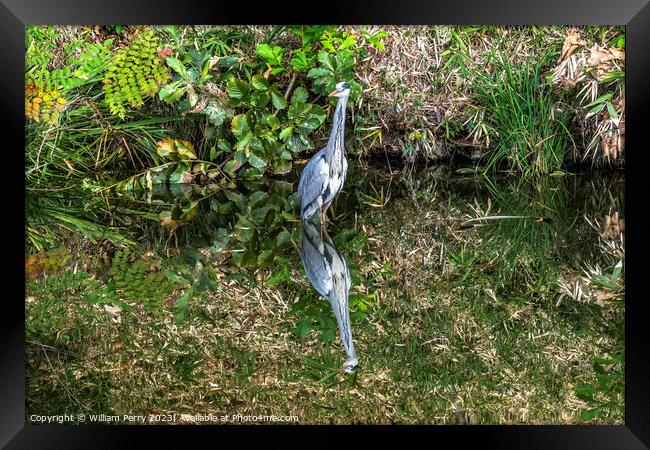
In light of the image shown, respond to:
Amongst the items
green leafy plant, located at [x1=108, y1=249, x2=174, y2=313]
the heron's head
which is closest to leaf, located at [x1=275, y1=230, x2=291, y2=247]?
green leafy plant, located at [x1=108, y1=249, x2=174, y2=313]

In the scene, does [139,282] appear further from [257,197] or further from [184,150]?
[184,150]

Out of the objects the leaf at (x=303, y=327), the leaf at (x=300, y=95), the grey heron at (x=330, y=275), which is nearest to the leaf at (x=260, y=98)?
the leaf at (x=300, y=95)

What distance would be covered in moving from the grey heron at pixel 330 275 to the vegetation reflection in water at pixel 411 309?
0.11 feet

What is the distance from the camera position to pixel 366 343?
2.22m

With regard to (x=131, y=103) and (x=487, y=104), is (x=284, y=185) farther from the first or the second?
(x=487, y=104)

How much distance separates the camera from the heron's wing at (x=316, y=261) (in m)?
2.62

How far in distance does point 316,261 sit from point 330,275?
0.52 feet

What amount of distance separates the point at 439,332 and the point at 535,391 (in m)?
0.42

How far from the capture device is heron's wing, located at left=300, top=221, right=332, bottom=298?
2.62m

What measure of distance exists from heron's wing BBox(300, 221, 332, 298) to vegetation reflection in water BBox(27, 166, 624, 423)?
4 centimetres

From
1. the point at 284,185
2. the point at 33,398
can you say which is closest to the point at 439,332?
the point at 33,398

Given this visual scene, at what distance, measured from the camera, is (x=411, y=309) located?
8.09 ft

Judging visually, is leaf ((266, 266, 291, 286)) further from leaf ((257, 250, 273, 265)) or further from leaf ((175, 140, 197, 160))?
leaf ((175, 140, 197, 160))

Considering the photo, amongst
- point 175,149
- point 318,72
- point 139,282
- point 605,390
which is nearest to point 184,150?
point 175,149
